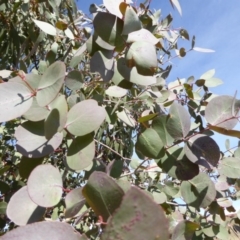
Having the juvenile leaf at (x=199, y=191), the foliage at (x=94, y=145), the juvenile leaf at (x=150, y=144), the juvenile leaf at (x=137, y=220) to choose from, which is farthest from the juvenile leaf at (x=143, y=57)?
the juvenile leaf at (x=137, y=220)

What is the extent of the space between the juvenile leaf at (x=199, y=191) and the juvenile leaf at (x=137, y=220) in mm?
361

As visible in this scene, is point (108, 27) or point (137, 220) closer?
point (137, 220)

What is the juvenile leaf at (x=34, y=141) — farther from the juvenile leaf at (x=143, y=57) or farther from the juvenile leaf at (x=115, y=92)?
the juvenile leaf at (x=115, y=92)

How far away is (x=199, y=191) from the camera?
64cm

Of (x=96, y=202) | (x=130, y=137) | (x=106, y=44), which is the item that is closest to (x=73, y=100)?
(x=106, y=44)

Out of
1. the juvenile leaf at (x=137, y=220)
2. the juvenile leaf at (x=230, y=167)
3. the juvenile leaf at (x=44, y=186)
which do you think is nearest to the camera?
the juvenile leaf at (x=137, y=220)

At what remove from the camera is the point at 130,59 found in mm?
574

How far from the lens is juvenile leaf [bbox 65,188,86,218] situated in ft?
1.65

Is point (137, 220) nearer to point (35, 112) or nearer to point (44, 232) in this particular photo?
point (44, 232)

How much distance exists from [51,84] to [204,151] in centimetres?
25

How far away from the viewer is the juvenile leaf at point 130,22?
1.85ft

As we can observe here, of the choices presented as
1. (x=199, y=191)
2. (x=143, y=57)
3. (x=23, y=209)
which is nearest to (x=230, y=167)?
(x=199, y=191)

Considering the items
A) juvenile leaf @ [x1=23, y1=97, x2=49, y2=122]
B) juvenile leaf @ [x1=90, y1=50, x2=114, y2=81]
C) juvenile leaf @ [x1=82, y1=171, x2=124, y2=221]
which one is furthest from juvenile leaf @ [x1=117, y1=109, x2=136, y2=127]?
juvenile leaf @ [x1=82, y1=171, x2=124, y2=221]

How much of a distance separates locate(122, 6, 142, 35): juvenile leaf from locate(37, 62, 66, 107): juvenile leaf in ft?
0.41
